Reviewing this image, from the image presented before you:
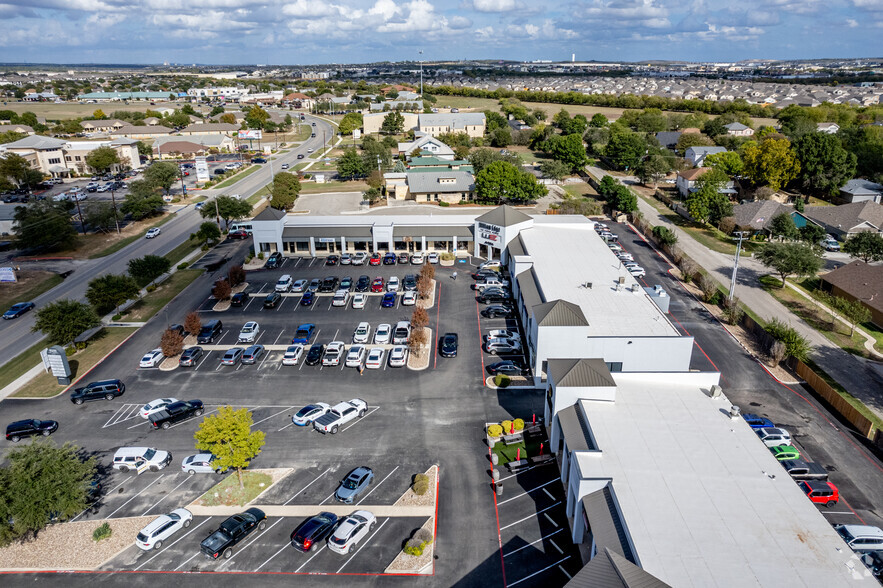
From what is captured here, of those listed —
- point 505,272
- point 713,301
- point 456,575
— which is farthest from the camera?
point 505,272

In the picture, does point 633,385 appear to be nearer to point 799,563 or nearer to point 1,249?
point 799,563

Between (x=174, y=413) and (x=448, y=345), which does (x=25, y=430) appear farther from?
(x=448, y=345)

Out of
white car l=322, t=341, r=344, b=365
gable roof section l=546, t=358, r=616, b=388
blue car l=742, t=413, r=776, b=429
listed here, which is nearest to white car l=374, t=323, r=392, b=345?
Answer: white car l=322, t=341, r=344, b=365

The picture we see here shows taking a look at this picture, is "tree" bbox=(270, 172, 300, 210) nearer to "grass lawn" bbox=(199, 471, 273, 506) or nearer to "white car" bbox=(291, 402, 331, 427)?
"white car" bbox=(291, 402, 331, 427)

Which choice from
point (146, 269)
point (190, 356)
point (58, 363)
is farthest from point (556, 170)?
point (58, 363)

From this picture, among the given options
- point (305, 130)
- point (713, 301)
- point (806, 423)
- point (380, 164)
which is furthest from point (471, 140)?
point (806, 423)
